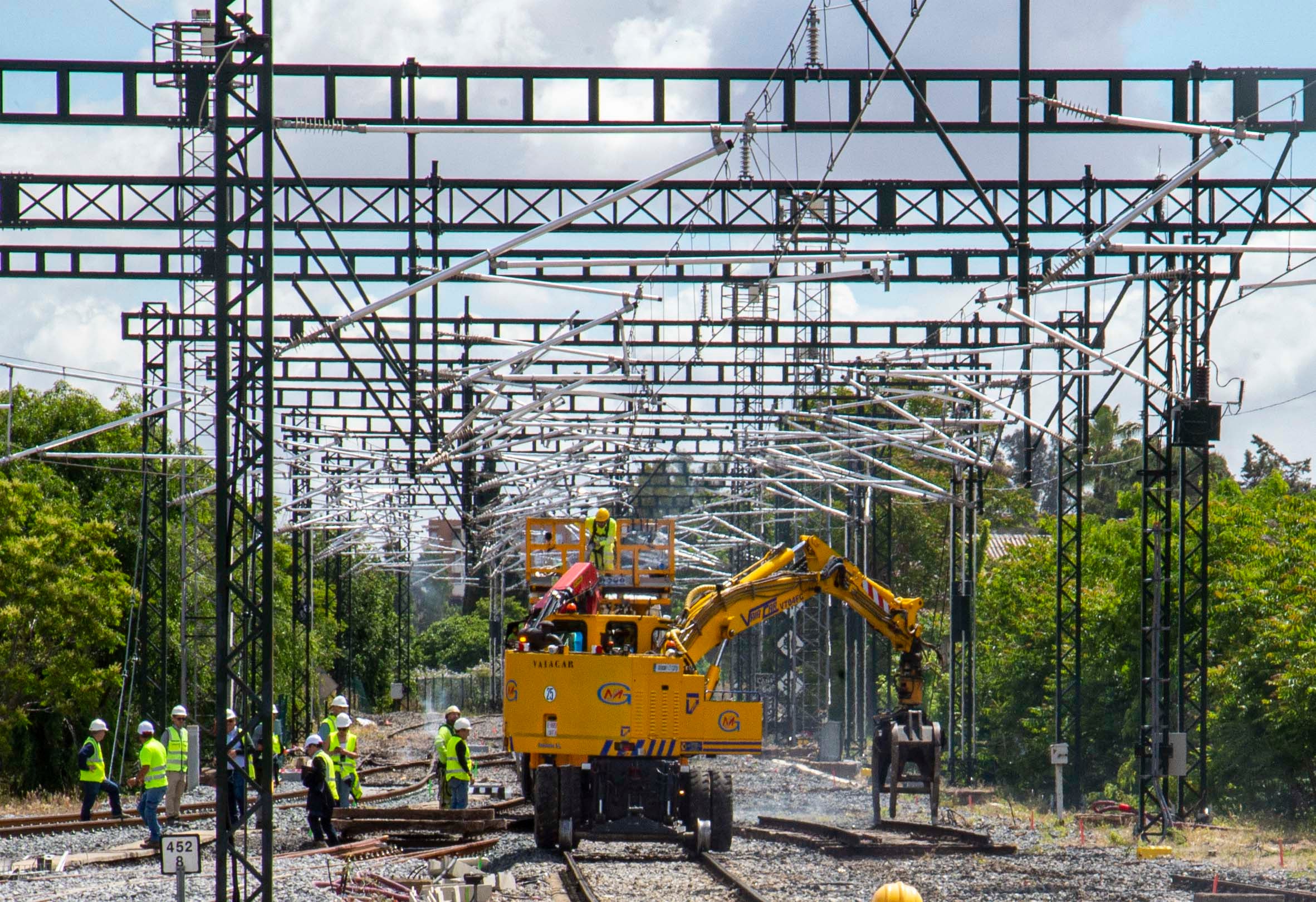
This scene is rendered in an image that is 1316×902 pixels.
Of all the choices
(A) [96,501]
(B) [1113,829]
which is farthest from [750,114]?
(A) [96,501]

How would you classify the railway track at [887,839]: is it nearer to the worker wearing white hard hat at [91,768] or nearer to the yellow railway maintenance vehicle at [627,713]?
the yellow railway maintenance vehicle at [627,713]

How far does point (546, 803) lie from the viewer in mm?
20562

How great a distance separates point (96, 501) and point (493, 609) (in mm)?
25768

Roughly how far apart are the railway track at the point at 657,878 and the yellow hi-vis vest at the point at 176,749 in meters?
7.98

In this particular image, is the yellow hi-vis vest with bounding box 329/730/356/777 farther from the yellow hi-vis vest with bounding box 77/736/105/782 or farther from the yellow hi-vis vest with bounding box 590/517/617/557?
the yellow hi-vis vest with bounding box 590/517/617/557

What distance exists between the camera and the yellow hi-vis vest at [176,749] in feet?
85.8

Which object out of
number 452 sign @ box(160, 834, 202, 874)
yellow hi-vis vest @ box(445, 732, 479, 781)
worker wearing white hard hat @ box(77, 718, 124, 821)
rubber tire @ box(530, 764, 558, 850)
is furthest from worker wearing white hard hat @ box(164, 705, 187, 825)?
number 452 sign @ box(160, 834, 202, 874)

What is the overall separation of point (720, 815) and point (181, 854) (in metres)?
9.13

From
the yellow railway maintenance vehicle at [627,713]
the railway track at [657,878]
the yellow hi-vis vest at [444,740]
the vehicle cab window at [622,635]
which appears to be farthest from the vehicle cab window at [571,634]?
the yellow hi-vis vest at [444,740]

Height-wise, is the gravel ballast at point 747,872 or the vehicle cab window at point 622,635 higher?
the vehicle cab window at point 622,635

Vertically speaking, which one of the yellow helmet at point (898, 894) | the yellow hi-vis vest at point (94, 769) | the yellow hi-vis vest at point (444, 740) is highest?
the yellow helmet at point (898, 894)

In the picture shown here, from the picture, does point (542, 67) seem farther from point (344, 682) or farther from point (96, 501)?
point (344, 682)

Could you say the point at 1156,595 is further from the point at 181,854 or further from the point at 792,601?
the point at 181,854

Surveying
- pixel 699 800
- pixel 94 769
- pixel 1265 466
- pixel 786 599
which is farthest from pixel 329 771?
pixel 1265 466
